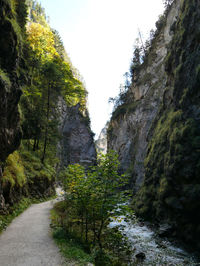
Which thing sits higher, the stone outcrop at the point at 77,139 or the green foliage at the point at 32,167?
the stone outcrop at the point at 77,139

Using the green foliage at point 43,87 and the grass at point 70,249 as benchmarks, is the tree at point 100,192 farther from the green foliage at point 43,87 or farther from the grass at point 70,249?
the green foliage at point 43,87

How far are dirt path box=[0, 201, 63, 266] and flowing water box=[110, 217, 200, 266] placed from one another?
90.8 inches

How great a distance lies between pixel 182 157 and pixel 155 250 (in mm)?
4717

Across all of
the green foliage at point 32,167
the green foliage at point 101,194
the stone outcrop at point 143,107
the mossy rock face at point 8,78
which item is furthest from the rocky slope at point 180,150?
the green foliage at point 32,167

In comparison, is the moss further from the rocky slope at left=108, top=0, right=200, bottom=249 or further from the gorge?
the rocky slope at left=108, top=0, right=200, bottom=249

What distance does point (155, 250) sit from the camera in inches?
322

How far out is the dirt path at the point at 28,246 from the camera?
495 centimetres

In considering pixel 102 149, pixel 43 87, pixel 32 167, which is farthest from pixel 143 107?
pixel 32 167

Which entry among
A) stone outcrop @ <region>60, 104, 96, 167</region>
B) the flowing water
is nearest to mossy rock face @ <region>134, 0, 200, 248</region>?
the flowing water

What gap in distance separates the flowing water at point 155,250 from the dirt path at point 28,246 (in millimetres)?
2306

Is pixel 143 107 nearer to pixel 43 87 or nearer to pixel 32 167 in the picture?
pixel 43 87

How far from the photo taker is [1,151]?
941 cm

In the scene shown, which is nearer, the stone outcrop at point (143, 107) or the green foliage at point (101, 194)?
the green foliage at point (101, 194)

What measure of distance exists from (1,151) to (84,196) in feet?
17.6
